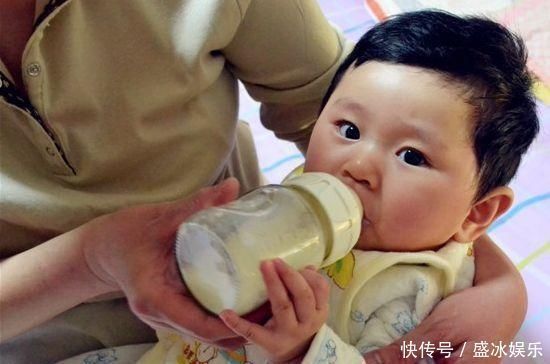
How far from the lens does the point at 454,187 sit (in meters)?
0.79

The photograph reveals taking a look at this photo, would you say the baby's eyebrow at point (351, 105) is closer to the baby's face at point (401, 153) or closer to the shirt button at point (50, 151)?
the baby's face at point (401, 153)

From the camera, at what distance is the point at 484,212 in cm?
86

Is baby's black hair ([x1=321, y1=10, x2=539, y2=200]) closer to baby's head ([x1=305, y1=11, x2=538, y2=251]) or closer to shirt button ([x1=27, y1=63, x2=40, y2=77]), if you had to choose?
baby's head ([x1=305, y1=11, x2=538, y2=251])

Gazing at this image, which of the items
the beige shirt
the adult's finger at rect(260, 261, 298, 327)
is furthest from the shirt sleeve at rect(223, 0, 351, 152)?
the adult's finger at rect(260, 261, 298, 327)

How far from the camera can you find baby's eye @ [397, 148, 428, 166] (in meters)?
0.76

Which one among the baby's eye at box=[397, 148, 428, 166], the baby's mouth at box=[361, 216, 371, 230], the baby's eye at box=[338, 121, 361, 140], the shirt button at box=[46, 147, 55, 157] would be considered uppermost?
the shirt button at box=[46, 147, 55, 157]

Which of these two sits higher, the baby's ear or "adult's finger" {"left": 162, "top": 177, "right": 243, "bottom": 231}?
"adult's finger" {"left": 162, "top": 177, "right": 243, "bottom": 231}

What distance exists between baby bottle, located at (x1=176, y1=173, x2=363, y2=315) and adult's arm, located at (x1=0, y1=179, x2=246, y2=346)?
2 centimetres

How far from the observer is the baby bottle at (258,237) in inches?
23.2

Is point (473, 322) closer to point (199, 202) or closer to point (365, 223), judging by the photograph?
point (365, 223)

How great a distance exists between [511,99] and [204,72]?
35cm

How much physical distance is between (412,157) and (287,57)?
0.71ft

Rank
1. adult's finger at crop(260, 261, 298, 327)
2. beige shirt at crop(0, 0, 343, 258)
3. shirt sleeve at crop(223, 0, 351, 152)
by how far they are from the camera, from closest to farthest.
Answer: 1. adult's finger at crop(260, 261, 298, 327)
2. beige shirt at crop(0, 0, 343, 258)
3. shirt sleeve at crop(223, 0, 351, 152)

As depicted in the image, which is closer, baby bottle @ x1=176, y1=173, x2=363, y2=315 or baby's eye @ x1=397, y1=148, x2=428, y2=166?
baby bottle @ x1=176, y1=173, x2=363, y2=315
